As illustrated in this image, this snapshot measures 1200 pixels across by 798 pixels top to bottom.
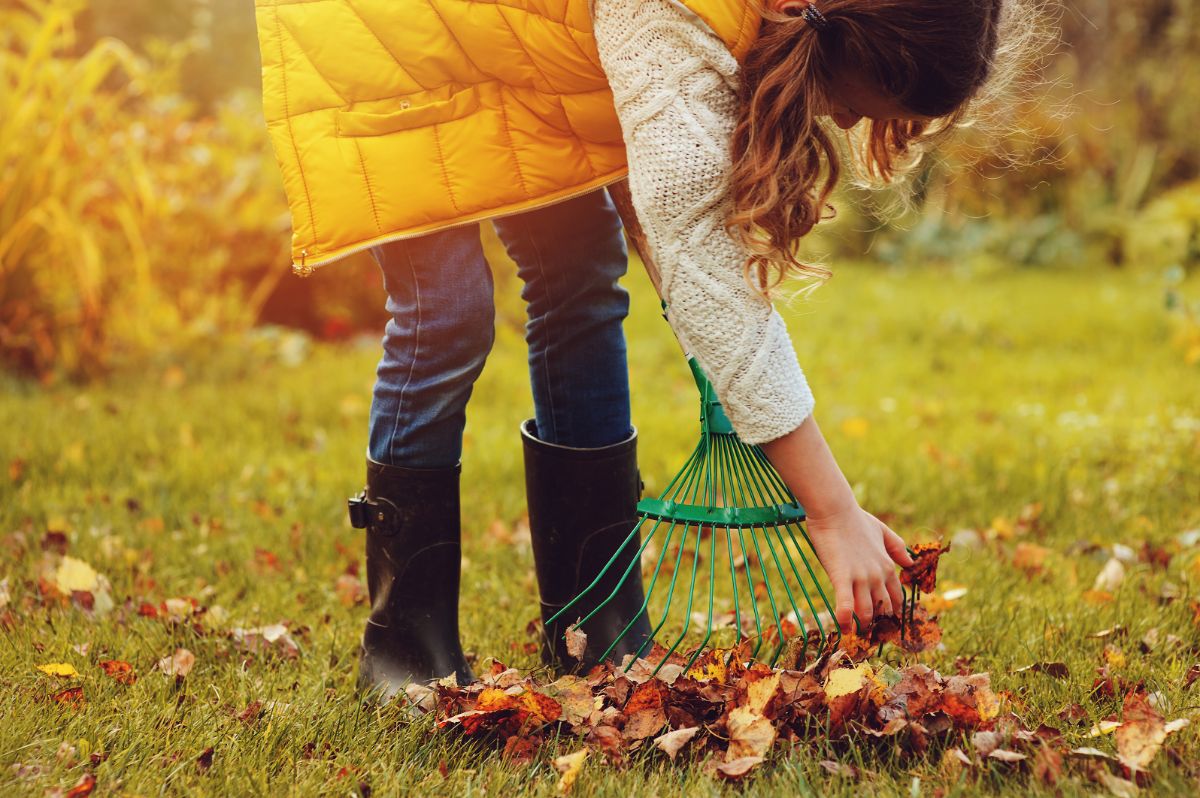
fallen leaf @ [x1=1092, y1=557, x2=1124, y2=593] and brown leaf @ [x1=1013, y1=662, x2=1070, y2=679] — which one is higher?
brown leaf @ [x1=1013, y1=662, x2=1070, y2=679]

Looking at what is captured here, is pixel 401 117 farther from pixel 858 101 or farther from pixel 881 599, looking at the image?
pixel 881 599

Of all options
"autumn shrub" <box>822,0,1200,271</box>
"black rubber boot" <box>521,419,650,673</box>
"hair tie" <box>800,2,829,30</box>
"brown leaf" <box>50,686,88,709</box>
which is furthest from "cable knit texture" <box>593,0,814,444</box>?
"autumn shrub" <box>822,0,1200,271</box>

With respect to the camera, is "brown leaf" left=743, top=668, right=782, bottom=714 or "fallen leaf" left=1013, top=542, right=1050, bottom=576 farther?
"fallen leaf" left=1013, top=542, right=1050, bottom=576

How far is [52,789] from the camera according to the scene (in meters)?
1.35

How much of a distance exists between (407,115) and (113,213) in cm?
330

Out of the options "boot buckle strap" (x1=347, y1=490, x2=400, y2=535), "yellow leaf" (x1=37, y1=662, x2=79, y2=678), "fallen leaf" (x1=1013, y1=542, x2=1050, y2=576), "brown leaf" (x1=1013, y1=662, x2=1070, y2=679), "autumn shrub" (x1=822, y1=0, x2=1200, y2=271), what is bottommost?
"autumn shrub" (x1=822, y1=0, x2=1200, y2=271)

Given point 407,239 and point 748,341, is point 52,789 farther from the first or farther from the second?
point 748,341

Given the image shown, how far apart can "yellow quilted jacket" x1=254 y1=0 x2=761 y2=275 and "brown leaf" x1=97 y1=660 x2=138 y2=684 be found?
73 centimetres

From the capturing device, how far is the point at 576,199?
180 cm

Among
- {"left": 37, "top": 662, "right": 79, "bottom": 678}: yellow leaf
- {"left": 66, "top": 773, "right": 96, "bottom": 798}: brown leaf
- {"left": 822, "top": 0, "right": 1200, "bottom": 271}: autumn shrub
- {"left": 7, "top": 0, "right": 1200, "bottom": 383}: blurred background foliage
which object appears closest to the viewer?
{"left": 66, "top": 773, "right": 96, "bottom": 798}: brown leaf

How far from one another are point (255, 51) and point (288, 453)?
4894 millimetres

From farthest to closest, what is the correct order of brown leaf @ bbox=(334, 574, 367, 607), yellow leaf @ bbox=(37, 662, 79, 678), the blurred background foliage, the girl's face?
the blurred background foliage, brown leaf @ bbox=(334, 574, 367, 607), yellow leaf @ bbox=(37, 662, 79, 678), the girl's face

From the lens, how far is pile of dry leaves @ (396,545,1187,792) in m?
1.45

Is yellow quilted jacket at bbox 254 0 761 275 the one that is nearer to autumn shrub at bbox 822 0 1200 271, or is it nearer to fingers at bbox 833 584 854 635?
fingers at bbox 833 584 854 635
